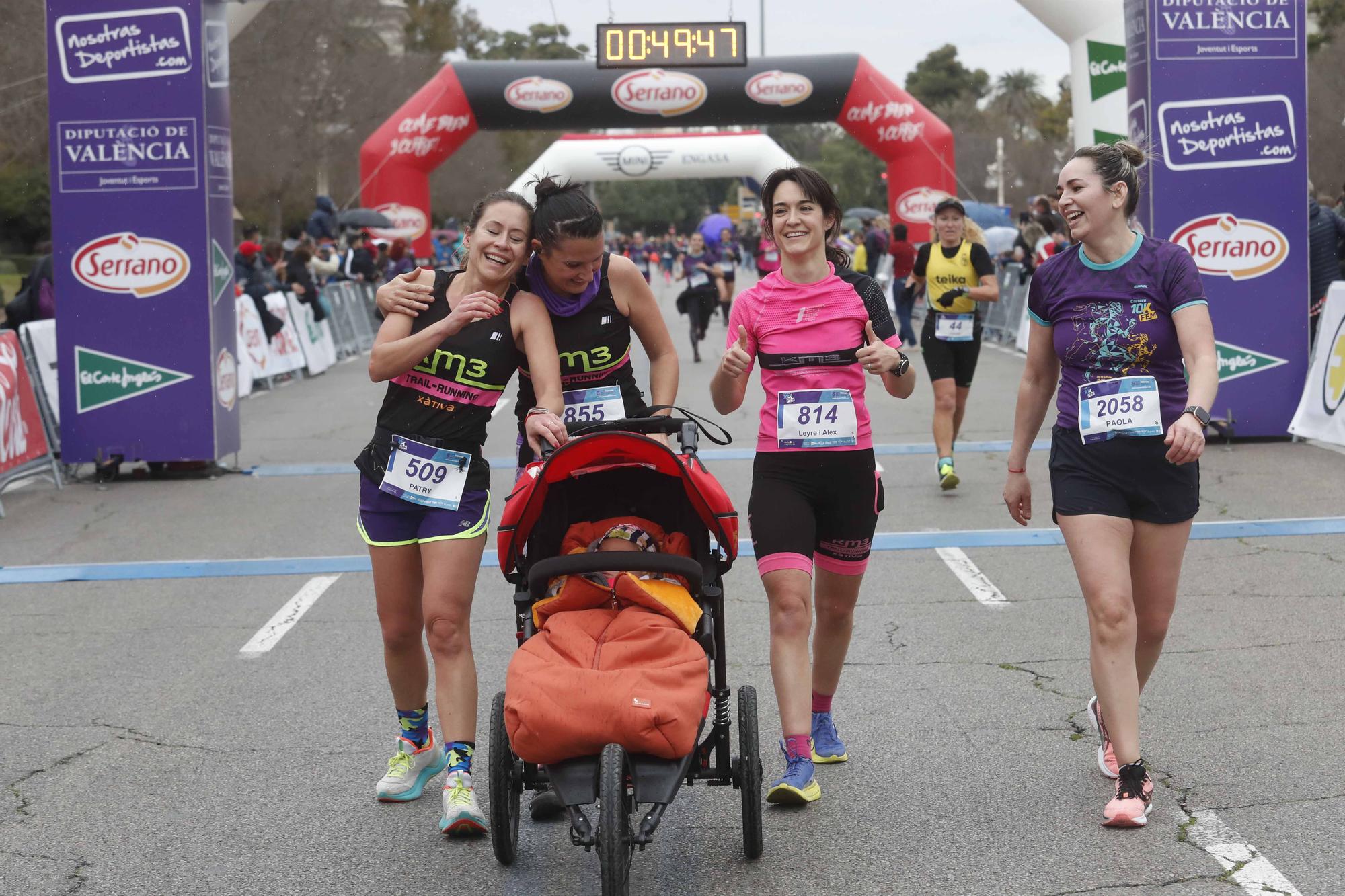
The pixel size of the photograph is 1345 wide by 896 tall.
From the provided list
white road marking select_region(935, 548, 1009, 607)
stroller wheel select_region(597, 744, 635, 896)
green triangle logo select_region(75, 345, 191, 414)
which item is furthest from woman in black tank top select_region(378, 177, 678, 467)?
green triangle logo select_region(75, 345, 191, 414)

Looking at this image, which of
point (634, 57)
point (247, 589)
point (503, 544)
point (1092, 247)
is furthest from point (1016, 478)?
point (634, 57)

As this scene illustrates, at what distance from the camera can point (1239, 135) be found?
40.8 feet

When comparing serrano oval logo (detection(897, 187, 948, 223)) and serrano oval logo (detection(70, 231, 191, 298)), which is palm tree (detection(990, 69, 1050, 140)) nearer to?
serrano oval logo (detection(897, 187, 948, 223))

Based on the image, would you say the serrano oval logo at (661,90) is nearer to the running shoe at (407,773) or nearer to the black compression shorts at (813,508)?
the black compression shorts at (813,508)

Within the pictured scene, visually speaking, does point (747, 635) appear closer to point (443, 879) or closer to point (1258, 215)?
point (443, 879)

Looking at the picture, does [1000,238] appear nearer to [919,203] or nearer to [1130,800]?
[919,203]

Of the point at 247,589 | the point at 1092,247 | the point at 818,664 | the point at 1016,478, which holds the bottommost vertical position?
the point at 247,589

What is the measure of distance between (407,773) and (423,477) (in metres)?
0.99

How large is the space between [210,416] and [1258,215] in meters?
8.44

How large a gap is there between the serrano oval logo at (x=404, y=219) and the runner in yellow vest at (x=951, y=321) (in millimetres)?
18889

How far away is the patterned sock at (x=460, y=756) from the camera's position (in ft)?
14.8

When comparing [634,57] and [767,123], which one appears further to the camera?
[767,123]

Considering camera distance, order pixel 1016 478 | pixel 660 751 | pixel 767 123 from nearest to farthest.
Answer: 1. pixel 660 751
2. pixel 1016 478
3. pixel 767 123

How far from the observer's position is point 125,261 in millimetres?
11836
